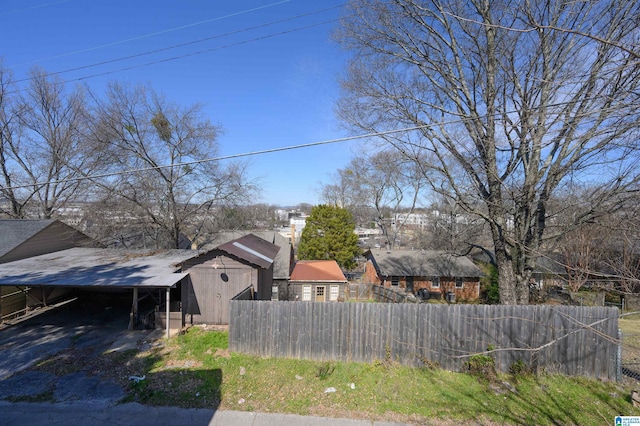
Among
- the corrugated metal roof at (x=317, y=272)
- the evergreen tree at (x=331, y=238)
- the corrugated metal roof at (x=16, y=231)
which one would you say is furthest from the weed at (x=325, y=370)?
the evergreen tree at (x=331, y=238)

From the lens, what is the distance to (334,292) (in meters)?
19.5

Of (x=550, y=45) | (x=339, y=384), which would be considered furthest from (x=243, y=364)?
(x=550, y=45)

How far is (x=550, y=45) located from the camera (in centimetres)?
798

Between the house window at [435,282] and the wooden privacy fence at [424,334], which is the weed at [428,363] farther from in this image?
the house window at [435,282]

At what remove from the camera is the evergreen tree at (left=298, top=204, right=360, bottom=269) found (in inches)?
1103

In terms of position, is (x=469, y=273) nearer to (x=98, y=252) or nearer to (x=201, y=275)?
(x=201, y=275)

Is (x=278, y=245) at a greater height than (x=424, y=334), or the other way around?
(x=278, y=245)

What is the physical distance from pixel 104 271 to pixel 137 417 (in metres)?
7.12

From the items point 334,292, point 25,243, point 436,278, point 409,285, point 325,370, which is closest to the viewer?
point 325,370

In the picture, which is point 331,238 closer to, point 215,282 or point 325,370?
point 215,282

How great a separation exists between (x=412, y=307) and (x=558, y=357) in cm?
369

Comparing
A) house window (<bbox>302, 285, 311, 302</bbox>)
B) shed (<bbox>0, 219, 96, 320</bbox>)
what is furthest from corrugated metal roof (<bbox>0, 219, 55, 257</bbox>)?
house window (<bbox>302, 285, 311, 302</bbox>)

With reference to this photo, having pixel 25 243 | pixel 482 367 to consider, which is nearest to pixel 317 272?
pixel 482 367

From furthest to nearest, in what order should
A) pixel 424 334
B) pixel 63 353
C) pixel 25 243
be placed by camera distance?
pixel 25 243 → pixel 63 353 → pixel 424 334
